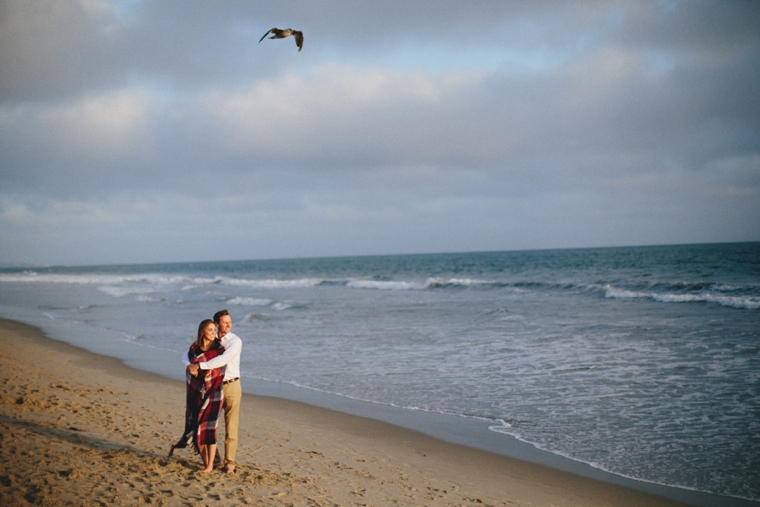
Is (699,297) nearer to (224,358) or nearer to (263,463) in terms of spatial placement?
(263,463)

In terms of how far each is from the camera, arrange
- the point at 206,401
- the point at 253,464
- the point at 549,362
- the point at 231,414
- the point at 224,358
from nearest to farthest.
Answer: the point at 224,358, the point at 206,401, the point at 231,414, the point at 253,464, the point at 549,362

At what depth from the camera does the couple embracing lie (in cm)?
441

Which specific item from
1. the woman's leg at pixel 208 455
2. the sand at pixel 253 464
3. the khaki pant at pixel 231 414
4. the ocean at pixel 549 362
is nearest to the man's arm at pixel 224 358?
the khaki pant at pixel 231 414

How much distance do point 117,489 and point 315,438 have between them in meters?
2.82

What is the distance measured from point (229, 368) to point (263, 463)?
1.35m

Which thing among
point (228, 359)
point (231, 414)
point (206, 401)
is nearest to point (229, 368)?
point (228, 359)

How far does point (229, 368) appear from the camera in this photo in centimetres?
459

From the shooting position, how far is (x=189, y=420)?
460 cm

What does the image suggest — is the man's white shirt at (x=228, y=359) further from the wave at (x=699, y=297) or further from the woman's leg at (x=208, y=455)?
the wave at (x=699, y=297)

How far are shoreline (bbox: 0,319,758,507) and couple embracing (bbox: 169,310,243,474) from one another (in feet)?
1.07

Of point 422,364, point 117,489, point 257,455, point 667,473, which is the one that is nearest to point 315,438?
point 257,455

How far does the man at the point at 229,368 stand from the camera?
4402mm

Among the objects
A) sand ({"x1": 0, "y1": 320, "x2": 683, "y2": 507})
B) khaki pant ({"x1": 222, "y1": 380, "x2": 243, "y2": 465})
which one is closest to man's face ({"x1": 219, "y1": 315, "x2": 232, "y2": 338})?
khaki pant ({"x1": 222, "y1": 380, "x2": 243, "y2": 465})

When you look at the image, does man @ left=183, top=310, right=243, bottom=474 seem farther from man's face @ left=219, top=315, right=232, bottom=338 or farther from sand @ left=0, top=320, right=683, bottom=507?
sand @ left=0, top=320, right=683, bottom=507
